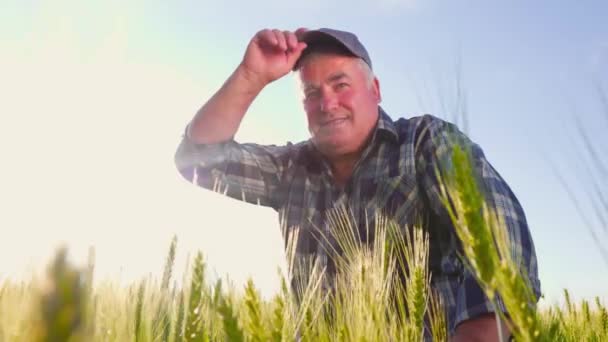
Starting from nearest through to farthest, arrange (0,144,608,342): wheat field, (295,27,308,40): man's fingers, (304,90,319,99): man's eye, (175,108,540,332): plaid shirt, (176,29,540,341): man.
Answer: (0,144,608,342): wheat field
(175,108,540,332): plaid shirt
(176,29,540,341): man
(304,90,319,99): man's eye
(295,27,308,40): man's fingers

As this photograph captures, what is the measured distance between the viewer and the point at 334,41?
308 cm

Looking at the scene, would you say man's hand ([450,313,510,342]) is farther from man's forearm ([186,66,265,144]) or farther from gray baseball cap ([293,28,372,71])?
man's forearm ([186,66,265,144])

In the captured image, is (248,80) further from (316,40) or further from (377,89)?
(377,89)

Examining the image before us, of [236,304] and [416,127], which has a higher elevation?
[416,127]

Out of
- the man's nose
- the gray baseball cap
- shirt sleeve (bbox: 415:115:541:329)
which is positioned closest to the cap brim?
the gray baseball cap

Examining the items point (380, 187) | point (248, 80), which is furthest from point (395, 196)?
point (248, 80)

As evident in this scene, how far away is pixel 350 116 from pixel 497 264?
213 cm

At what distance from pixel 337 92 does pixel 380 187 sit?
2.02 ft

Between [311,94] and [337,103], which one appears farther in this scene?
[311,94]

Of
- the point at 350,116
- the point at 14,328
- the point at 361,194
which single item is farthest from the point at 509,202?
the point at 14,328

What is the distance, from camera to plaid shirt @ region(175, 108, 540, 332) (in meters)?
2.23

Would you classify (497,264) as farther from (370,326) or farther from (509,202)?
(509,202)

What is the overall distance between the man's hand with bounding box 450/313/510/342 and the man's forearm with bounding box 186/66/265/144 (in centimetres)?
173

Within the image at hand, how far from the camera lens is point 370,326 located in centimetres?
149
